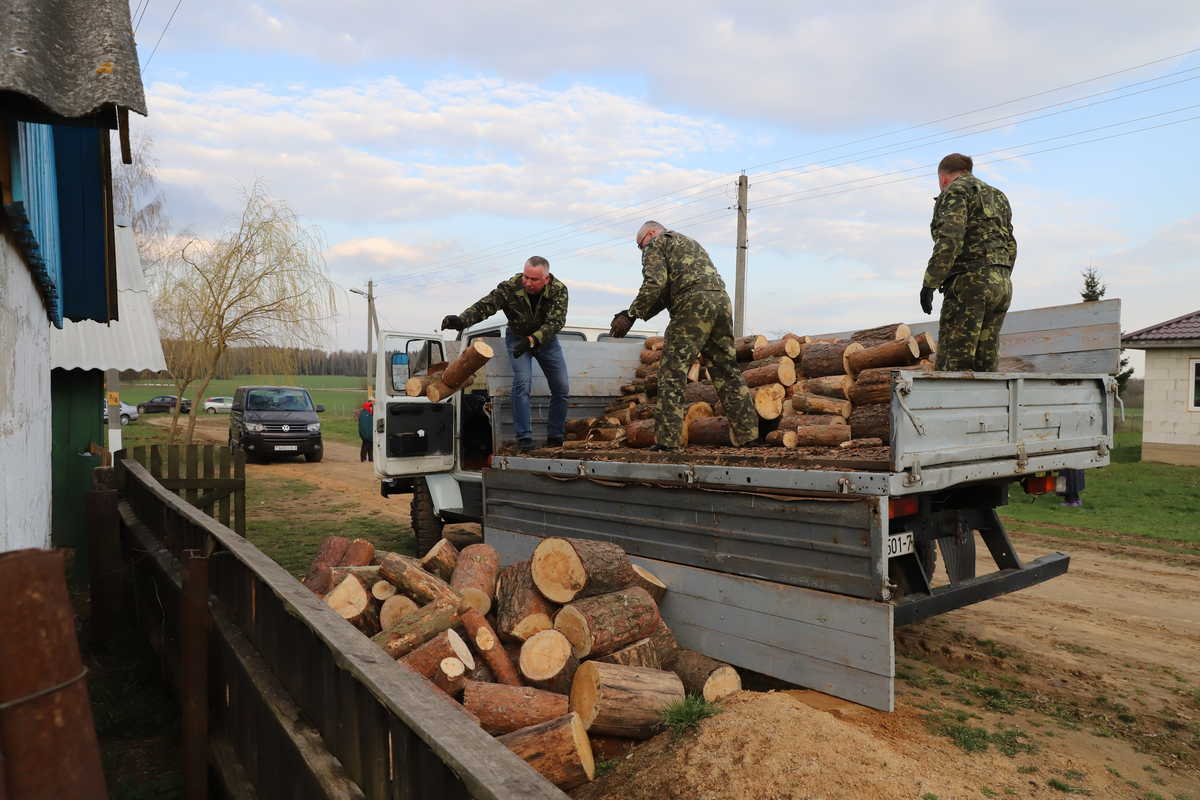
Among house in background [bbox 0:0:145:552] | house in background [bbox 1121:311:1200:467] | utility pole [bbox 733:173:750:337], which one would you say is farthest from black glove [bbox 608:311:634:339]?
house in background [bbox 1121:311:1200:467]

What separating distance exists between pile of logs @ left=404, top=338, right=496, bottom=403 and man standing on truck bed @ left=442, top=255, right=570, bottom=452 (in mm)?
289

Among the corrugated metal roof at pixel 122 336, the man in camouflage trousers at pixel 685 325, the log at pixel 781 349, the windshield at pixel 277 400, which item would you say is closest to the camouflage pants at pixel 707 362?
the man in camouflage trousers at pixel 685 325

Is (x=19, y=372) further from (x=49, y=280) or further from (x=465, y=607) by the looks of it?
(x=465, y=607)

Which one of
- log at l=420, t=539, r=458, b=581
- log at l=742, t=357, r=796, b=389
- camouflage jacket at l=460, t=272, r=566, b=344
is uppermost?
camouflage jacket at l=460, t=272, r=566, b=344

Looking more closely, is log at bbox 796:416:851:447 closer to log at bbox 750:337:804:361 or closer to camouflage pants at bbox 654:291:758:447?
camouflage pants at bbox 654:291:758:447

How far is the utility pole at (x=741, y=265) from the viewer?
18605 mm

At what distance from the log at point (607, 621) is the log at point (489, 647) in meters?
0.35

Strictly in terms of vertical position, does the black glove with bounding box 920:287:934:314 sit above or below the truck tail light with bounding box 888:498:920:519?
above

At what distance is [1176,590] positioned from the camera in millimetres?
6848

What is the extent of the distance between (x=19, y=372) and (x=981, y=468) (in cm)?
471

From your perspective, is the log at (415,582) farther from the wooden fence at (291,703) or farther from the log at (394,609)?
the wooden fence at (291,703)

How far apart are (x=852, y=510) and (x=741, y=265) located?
15.6 m

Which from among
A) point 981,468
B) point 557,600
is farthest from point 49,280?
point 981,468

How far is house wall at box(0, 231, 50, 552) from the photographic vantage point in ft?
9.11
